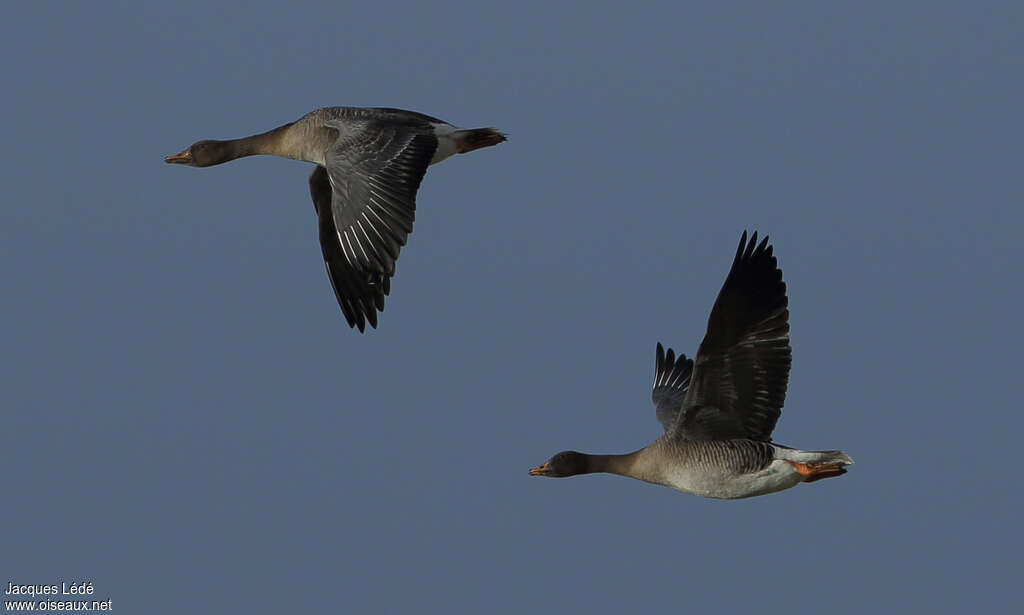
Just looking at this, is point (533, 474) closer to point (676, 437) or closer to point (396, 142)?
point (676, 437)

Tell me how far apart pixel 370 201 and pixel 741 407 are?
407cm

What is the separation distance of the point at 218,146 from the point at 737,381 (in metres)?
7.30

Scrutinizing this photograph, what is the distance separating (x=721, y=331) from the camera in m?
14.8

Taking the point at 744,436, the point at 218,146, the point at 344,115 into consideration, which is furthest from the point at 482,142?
the point at 744,436

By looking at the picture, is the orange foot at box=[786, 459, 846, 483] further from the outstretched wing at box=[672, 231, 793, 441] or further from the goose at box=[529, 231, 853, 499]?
the outstretched wing at box=[672, 231, 793, 441]

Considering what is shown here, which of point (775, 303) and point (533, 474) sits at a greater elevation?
point (775, 303)

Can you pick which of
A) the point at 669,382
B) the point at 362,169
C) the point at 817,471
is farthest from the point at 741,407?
the point at 362,169

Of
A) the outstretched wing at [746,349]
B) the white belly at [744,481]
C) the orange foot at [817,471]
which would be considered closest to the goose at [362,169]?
the outstretched wing at [746,349]

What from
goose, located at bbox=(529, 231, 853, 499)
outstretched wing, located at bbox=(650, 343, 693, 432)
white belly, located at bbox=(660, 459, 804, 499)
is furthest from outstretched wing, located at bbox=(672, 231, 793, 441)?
outstretched wing, located at bbox=(650, 343, 693, 432)

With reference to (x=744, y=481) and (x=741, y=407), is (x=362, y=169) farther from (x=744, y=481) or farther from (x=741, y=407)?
(x=744, y=481)

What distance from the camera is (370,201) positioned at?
1555 centimetres

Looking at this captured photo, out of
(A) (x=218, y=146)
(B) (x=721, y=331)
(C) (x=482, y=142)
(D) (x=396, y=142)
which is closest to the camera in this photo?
(B) (x=721, y=331)

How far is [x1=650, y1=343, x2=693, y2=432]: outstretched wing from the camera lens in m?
18.0

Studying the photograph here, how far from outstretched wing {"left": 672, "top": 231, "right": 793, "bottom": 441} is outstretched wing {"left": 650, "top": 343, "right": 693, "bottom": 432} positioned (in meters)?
2.48
